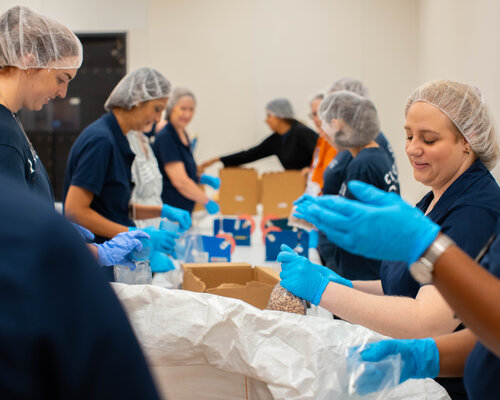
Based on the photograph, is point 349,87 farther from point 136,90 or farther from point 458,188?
point 458,188

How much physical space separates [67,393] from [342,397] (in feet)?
2.76

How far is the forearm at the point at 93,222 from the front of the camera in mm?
2262

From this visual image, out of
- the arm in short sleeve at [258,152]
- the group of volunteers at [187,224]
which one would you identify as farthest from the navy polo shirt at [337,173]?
the arm in short sleeve at [258,152]

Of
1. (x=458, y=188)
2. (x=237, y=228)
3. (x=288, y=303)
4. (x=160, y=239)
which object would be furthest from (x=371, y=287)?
(x=237, y=228)

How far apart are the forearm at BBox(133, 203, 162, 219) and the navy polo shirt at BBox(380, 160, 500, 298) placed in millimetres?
1615

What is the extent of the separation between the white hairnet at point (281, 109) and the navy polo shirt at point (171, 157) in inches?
57.1

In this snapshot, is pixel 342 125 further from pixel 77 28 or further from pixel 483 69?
pixel 77 28

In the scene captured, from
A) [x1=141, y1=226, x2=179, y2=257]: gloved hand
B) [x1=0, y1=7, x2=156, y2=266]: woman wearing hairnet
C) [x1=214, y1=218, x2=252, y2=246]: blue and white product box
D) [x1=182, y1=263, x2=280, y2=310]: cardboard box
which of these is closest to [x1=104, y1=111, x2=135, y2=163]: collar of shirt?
[x1=141, y1=226, x2=179, y2=257]: gloved hand

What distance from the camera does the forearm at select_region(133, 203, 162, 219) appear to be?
286 cm

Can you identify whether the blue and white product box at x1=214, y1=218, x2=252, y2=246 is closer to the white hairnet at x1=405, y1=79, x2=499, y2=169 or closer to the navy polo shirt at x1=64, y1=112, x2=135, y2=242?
the navy polo shirt at x1=64, y1=112, x2=135, y2=242

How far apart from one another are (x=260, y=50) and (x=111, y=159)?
17.3ft

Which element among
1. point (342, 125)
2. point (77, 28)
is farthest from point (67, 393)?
point (77, 28)

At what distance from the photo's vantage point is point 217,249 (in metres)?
2.71

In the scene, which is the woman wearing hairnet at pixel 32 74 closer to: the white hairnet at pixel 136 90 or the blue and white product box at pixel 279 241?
the white hairnet at pixel 136 90
